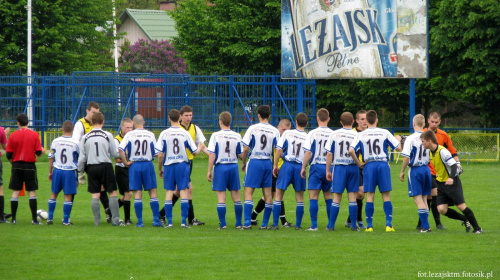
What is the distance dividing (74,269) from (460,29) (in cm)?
2651

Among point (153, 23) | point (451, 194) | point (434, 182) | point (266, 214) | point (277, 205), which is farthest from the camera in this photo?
point (153, 23)

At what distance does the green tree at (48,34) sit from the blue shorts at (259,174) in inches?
1138

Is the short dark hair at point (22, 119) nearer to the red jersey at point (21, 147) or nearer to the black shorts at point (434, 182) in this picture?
the red jersey at point (21, 147)

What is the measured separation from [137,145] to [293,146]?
8.24 feet

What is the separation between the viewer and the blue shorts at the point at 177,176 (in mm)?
12383

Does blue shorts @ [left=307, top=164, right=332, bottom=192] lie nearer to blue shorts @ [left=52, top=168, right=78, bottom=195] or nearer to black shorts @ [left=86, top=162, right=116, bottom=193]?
black shorts @ [left=86, top=162, right=116, bottom=193]

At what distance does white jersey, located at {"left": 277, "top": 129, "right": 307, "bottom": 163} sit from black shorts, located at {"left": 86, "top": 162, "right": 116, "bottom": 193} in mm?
2803

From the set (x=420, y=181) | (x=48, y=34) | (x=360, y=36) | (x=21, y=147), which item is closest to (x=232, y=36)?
(x=48, y=34)

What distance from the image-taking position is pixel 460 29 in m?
32.2

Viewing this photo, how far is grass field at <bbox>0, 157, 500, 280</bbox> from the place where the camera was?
28.2ft

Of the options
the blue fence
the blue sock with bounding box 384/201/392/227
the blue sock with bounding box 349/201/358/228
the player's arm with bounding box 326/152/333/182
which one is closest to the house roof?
the blue fence

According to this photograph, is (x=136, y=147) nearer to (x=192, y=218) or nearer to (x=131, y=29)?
(x=192, y=218)

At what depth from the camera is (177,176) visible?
12398 mm

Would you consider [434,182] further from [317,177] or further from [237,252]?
[237,252]
